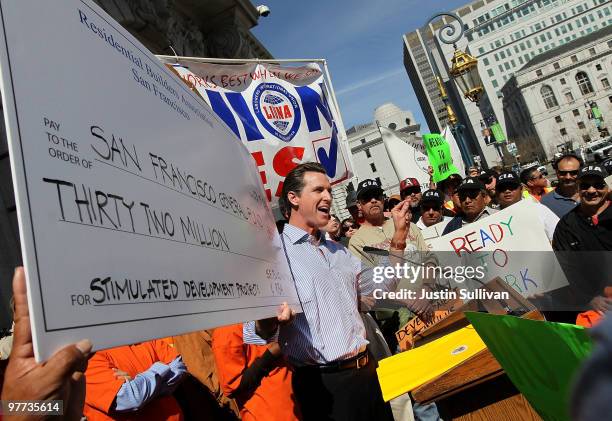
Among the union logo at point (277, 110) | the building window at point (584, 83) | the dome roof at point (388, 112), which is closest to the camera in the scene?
the union logo at point (277, 110)

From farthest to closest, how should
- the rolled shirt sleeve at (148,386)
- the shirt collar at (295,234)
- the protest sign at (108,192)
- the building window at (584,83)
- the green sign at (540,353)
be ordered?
the building window at (584,83), the shirt collar at (295,234), the rolled shirt sleeve at (148,386), the green sign at (540,353), the protest sign at (108,192)

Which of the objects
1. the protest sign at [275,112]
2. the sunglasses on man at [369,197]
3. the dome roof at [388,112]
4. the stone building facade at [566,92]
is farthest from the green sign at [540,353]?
the dome roof at [388,112]

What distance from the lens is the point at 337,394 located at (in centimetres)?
256

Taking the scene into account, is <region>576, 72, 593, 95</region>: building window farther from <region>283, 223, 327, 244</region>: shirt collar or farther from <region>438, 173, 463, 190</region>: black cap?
<region>283, 223, 327, 244</region>: shirt collar

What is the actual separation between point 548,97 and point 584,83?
6.21 m

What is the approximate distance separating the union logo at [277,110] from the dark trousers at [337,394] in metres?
2.41

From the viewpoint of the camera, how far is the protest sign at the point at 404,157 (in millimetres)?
9133

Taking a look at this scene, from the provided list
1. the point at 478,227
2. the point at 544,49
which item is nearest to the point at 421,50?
the point at 544,49

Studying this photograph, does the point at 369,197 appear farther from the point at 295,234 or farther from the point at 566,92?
the point at 566,92

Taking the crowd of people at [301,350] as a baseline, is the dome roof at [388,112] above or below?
above

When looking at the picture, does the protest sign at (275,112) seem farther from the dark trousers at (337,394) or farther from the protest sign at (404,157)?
the protest sign at (404,157)

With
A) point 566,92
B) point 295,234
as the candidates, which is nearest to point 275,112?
point 295,234

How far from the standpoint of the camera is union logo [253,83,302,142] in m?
4.53

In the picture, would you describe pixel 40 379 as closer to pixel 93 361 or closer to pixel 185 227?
pixel 185 227
